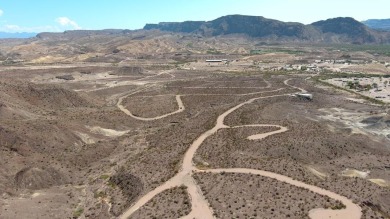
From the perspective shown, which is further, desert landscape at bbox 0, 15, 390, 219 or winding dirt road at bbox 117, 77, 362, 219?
desert landscape at bbox 0, 15, 390, 219

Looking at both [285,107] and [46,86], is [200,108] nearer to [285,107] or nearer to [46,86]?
[285,107]

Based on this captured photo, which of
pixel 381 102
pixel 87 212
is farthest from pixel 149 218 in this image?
pixel 381 102

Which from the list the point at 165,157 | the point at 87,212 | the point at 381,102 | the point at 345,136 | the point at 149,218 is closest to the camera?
the point at 149,218

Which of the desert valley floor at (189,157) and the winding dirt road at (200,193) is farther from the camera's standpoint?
the desert valley floor at (189,157)

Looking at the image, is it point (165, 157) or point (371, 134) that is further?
point (371, 134)

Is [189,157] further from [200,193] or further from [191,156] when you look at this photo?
[200,193]

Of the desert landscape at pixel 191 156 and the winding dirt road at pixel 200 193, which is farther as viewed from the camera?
the desert landscape at pixel 191 156

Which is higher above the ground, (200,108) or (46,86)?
(46,86)

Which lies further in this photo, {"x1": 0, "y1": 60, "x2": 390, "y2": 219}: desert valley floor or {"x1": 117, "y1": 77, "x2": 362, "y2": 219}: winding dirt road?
{"x1": 0, "y1": 60, "x2": 390, "y2": 219}: desert valley floor

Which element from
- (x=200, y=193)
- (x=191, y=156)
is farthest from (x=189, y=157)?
(x=200, y=193)

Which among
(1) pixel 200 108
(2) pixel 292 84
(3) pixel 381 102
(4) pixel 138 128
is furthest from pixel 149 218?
(2) pixel 292 84

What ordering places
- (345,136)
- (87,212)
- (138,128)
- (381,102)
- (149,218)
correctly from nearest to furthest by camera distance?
(149,218), (87,212), (345,136), (138,128), (381,102)
